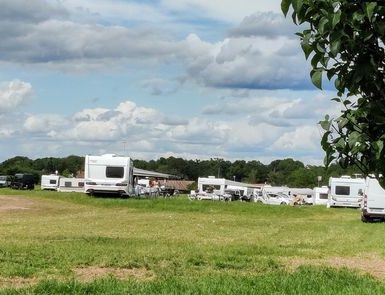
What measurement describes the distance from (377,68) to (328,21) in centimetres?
40

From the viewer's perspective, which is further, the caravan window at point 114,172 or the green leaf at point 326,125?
the caravan window at point 114,172

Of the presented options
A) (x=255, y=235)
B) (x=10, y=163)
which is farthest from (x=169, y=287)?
(x=10, y=163)

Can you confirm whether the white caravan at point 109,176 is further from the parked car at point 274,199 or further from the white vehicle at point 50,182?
the white vehicle at point 50,182

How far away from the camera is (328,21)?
10.2 feet

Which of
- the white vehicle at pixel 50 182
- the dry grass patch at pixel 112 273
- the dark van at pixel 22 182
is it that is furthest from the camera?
the white vehicle at pixel 50 182

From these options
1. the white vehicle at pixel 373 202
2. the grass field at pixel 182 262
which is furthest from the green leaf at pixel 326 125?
the white vehicle at pixel 373 202

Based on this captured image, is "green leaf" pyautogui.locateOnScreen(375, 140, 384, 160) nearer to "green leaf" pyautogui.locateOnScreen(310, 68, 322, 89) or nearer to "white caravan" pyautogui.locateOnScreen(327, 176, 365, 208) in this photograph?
"green leaf" pyautogui.locateOnScreen(310, 68, 322, 89)

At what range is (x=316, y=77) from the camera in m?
3.21

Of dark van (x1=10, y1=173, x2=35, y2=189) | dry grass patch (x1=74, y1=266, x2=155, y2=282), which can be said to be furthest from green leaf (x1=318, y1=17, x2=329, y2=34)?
dark van (x1=10, y1=173, x2=35, y2=189)

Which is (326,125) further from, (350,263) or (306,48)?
(350,263)

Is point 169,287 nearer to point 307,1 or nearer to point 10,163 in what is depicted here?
point 307,1

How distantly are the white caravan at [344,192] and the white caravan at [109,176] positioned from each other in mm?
17456

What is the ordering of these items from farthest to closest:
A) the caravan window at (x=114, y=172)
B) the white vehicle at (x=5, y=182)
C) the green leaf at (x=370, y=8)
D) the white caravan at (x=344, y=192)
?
the white vehicle at (x=5, y=182) < the white caravan at (x=344, y=192) < the caravan window at (x=114, y=172) < the green leaf at (x=370, y=8)

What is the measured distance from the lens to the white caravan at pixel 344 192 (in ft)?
162
